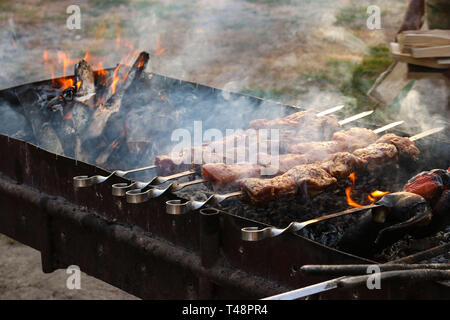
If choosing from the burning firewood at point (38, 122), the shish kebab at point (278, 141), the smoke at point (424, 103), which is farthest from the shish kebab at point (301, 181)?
the smoke at point (424, 103)

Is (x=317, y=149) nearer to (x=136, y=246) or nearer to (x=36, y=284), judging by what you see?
(x=136, y=246)

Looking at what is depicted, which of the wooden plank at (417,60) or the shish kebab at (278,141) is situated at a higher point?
the wooden plank at (417,60)

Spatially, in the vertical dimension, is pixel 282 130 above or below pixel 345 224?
above

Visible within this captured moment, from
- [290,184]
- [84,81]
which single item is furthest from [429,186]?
[84,81]

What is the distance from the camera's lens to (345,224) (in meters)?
3.40

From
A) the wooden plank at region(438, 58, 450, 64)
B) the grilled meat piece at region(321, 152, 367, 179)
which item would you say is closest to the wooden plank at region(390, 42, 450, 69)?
the wooden plank at region(438, 58, 450, 64)

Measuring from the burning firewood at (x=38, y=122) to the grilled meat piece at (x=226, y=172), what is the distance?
184 cm

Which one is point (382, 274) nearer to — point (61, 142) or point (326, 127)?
point (326, 127)

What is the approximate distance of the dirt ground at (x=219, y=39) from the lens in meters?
11.1

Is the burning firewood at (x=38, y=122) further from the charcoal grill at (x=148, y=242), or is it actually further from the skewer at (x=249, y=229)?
the skewer at (x=249, y=229)

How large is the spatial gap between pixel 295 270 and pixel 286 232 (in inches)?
8.4

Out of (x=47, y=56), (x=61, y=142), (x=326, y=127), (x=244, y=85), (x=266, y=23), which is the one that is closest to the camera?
(x=326, y=127)

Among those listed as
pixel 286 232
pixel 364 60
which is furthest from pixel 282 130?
pixel 364 60

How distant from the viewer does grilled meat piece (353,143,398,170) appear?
3916 millimetres
